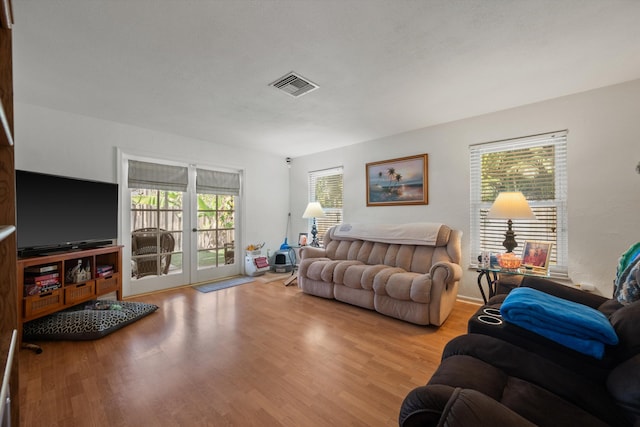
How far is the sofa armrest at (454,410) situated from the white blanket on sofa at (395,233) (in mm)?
2508

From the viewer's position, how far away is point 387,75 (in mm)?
2279

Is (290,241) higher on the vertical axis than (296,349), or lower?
higher

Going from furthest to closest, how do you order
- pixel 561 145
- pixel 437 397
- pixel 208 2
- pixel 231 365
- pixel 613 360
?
pixel 561 145
pixel 231 365
pixel 208 2
pixel 613 360
pixel 437 397

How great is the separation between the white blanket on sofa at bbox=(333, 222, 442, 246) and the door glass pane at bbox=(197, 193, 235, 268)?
6.40 feet

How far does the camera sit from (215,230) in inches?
176

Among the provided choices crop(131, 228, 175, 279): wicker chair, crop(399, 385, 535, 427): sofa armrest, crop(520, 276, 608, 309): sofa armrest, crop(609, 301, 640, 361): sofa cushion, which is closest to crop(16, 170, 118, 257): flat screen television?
crop(131, 228, 175, 279): wicker chair

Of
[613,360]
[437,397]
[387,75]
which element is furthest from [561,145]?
[437,397]

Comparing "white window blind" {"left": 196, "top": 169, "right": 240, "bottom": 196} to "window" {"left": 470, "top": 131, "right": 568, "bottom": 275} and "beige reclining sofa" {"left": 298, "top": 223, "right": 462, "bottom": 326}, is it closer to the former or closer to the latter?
"beige reclining sofa" {"left": 298, "top": 223, "right": 462, "bottom": 326}

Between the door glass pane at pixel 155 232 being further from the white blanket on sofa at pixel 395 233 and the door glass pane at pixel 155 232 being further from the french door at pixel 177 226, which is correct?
the white blanket on sofa at pixel 395 233

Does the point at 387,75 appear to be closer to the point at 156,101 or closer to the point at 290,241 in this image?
the point at 156,101

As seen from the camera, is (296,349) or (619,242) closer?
(296,349)

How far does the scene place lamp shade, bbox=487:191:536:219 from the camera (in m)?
2.49

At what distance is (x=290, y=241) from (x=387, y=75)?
3.95 meters

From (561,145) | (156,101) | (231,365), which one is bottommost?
(231,365)
